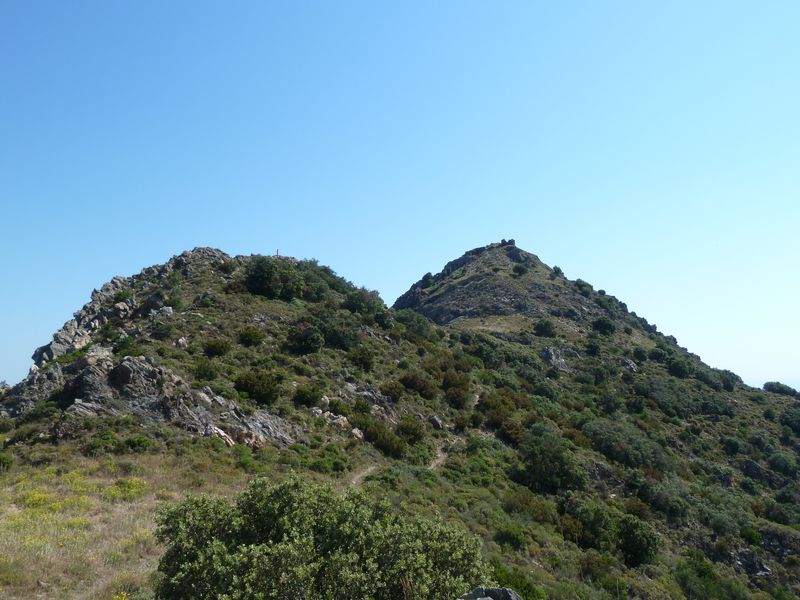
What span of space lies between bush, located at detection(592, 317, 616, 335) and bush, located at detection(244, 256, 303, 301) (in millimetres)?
52618

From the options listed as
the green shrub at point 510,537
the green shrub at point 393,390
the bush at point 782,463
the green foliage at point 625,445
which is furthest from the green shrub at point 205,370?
the bush at point 782,463

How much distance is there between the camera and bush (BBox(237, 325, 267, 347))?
33.6m

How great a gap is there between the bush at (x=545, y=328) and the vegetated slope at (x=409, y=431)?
38.9 ft

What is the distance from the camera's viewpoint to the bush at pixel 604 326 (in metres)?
77.3

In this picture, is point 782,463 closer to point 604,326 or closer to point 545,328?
point 545,328

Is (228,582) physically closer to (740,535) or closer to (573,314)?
(740,535)

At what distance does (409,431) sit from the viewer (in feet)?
103

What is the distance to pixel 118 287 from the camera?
4600 cm

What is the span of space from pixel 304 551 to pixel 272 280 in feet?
122

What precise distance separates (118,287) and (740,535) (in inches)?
2119

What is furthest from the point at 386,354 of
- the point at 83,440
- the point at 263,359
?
the point at 83,440

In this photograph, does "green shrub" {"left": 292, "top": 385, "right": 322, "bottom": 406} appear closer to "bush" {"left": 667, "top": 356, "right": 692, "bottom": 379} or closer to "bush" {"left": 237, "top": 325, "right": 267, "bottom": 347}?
"bush" {"left": 237, "top": 325, "right": 267, "bottom": 347}

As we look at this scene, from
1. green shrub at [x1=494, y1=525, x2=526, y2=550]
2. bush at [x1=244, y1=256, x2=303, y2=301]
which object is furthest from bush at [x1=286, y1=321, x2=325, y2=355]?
green shrub at [x1=494, y1=525, x2=526, y2=550]

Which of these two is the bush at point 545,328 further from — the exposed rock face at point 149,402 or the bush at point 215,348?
the exposed rock face at point 149,402
